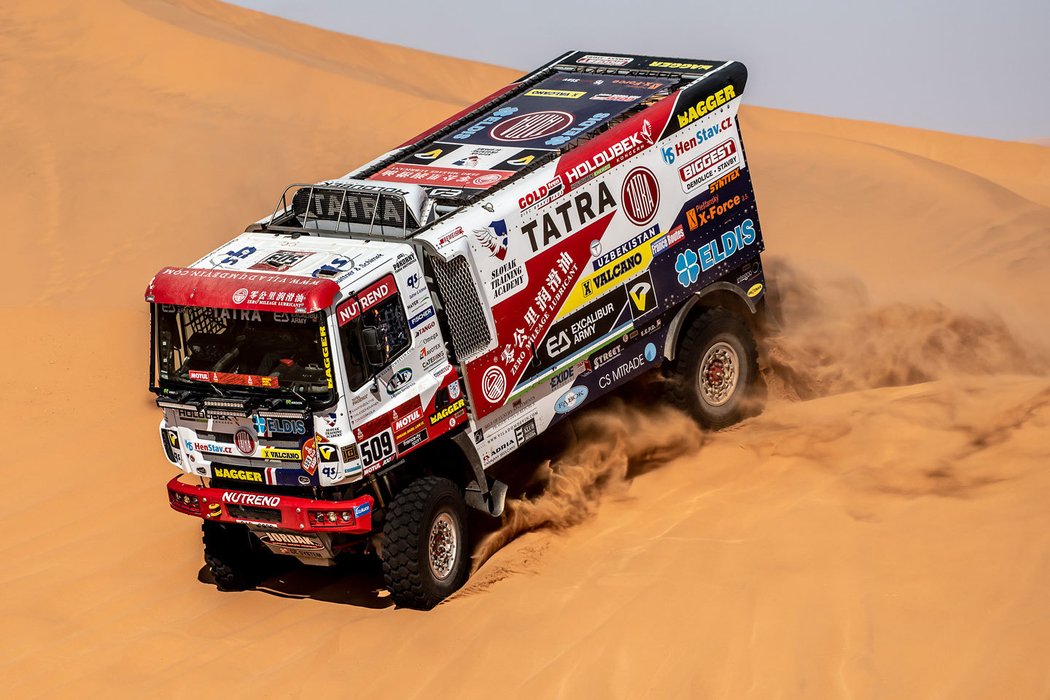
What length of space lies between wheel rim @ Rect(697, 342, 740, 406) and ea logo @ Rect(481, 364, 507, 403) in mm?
2437

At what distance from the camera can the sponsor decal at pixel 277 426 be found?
9594 mm

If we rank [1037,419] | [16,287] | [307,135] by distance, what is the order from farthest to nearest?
[307,135], [16,287], [1037,419]

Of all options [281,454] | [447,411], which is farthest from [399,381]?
[281,454]

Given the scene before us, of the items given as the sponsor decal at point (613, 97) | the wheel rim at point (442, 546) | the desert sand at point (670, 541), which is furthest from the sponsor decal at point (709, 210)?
the wheel rim at point (442, 546)

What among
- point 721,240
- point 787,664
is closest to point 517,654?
point 787,664

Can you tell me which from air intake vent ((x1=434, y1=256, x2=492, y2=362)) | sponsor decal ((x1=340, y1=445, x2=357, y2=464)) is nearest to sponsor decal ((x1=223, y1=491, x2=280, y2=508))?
sponsor decal ((x1=340, y1=445, x2=357, y2=464))

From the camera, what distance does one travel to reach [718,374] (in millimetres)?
12805

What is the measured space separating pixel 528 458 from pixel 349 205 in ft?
9.31

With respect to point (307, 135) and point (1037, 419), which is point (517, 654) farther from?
point (307, 135)

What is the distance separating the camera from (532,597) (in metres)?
9.73

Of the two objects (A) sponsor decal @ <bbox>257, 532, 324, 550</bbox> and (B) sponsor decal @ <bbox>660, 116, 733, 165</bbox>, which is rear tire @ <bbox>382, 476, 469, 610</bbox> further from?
(B) sponsor decal @ <bbox>660, 116, 733, 165</bbox>

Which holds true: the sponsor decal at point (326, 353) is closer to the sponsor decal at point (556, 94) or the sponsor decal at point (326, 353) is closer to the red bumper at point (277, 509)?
the red bumper at point (277, 509)

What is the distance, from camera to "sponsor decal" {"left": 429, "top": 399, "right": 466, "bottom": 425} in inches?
403

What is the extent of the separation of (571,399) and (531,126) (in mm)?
2592
